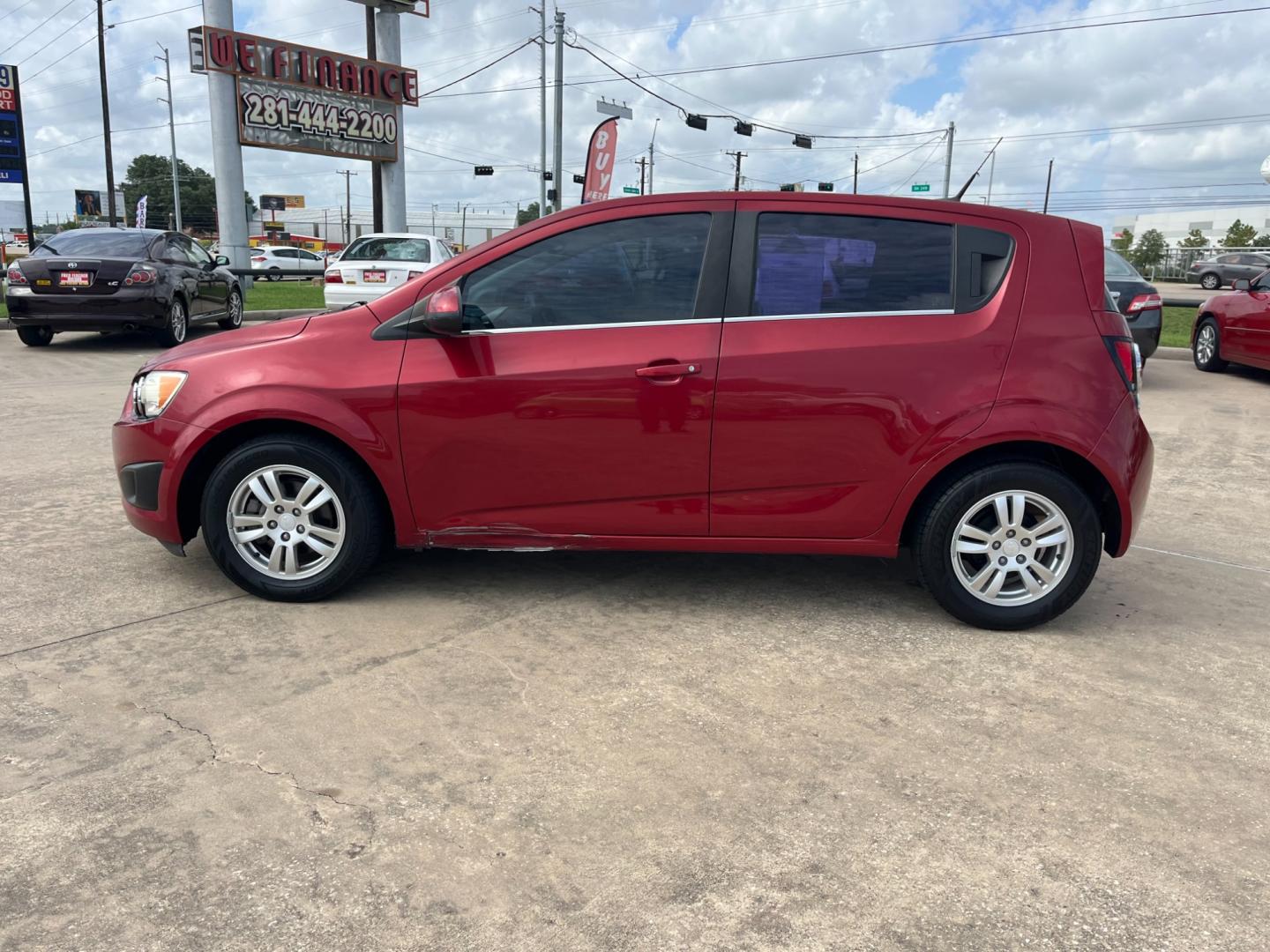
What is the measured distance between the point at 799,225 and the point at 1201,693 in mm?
2296

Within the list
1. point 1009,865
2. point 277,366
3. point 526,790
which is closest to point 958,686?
point 1009,865

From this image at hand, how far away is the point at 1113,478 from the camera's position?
3828mm

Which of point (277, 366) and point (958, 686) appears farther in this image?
point (277, 366)

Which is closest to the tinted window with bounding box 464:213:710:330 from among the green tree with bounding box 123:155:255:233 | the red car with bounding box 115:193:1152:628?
the red car with bounding box 115:193:1152:628

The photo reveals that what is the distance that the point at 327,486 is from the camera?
3.96 m

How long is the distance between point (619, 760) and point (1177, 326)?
19066 mm

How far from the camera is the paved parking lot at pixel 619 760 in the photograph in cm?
224

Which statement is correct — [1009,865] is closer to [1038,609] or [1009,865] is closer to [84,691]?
[1038,609]

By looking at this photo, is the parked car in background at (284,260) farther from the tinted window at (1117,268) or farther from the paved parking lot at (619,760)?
the paved parking lot at (619,760)

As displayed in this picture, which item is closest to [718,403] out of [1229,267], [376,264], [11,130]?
[376,264]

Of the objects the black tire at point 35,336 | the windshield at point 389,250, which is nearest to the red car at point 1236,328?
the windshield at point 389,250

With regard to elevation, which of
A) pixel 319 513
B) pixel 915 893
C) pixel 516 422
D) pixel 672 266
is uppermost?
pixel 672 266

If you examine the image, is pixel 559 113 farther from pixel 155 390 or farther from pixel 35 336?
pixel 155 390

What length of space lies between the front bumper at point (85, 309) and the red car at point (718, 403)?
9282mm
